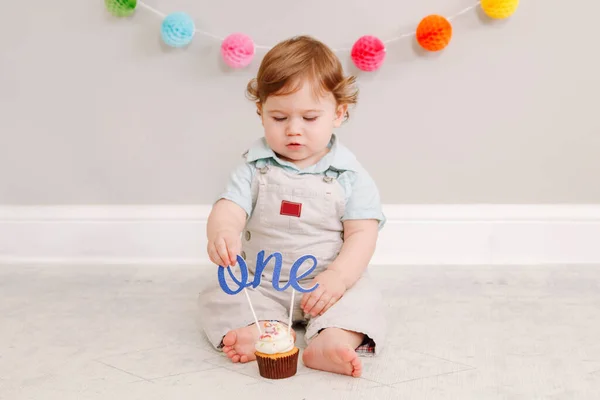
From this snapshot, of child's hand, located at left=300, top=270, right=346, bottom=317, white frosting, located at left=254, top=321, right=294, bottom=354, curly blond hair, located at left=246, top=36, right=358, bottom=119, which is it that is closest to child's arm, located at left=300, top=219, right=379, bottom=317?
child's hand, located at left=300, top=270, right=346, bottom=317

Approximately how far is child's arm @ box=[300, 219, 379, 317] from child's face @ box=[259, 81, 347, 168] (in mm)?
161

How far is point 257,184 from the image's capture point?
4.55 feet

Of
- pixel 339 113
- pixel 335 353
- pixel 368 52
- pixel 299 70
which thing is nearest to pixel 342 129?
pixel 368 52

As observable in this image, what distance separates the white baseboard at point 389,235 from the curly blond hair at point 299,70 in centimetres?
58

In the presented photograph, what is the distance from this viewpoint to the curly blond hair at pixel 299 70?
1295mm

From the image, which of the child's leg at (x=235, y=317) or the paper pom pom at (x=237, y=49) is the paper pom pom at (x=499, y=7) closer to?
the paper pom pom at (x=237, y=49)

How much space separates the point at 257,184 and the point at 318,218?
0.12 meters

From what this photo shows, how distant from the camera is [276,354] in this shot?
44.2 inches

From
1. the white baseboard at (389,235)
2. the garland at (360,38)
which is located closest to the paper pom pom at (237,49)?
the garland at (360,38)

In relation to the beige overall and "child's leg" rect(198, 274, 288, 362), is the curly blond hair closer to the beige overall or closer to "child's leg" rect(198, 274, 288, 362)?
the beige overall

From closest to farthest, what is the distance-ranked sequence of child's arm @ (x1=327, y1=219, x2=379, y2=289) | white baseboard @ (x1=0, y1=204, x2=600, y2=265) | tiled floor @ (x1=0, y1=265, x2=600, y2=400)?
1. tiled floor @ (x1=0, y1=265, x2=600, y2=400)
2. child's arm @ (x1=327, y1=219, x2=379, y2=289)
3. white baseboard @ (x1=0, y1=204, x2=600, y2=265)

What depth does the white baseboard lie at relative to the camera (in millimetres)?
1835

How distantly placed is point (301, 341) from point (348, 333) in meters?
0.12

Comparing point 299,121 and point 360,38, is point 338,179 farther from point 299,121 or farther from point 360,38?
point 360,38
